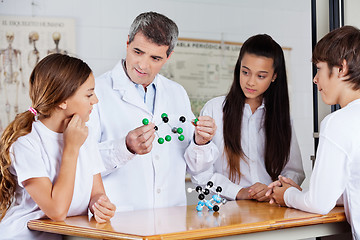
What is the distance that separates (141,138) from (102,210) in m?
0.44

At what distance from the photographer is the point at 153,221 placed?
1.79 m

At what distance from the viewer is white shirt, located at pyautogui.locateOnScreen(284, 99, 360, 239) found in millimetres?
1838

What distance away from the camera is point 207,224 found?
172 centimetres

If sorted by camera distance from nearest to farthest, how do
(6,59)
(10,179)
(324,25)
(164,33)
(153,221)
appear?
(153,221), (10,179), (164,33), (324,25), (6,59)

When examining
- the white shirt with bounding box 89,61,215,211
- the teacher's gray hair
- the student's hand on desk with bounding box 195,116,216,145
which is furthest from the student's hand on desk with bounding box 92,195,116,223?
the teacher's gray hair

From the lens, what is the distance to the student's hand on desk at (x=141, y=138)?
217 cm

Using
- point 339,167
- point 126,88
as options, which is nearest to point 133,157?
point 126,88

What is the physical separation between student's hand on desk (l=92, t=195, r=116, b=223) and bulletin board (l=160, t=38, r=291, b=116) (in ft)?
6.94

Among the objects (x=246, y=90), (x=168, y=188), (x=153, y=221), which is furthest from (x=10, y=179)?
(x=246, y=90)

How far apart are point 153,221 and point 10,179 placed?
1.86 feet

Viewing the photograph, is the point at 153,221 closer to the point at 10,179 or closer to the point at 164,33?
the point at 10,179

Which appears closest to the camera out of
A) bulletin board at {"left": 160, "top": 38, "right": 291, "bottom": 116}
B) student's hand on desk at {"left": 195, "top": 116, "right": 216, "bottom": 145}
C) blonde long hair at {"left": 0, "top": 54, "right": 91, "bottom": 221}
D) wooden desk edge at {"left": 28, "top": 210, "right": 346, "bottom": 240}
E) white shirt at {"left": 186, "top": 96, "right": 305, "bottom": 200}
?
wooden desk edge at {"left": 28, "top": 210, "right": 346, "bottom": 240}

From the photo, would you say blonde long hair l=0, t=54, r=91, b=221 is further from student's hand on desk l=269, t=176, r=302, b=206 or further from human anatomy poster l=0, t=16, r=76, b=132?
human anatomy poster l=0, t=16, r=76, b=132

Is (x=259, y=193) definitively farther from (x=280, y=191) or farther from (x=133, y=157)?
(x=133, y=157)
